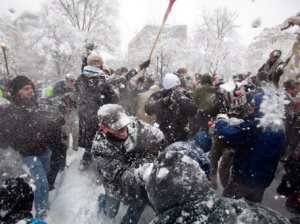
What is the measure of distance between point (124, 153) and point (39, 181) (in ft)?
4.06

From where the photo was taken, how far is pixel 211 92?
4.90 meters

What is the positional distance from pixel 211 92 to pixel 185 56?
991 inches

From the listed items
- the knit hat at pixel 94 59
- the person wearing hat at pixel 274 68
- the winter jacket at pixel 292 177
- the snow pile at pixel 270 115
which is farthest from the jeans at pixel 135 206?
the person wearing hat at pixel 274 68

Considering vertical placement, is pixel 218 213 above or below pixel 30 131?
above

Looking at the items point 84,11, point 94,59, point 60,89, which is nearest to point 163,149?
point 94,59

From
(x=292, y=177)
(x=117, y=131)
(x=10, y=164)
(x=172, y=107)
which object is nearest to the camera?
(x=117, y=131)

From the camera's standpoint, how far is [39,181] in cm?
358

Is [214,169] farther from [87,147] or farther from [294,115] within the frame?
[87,147]

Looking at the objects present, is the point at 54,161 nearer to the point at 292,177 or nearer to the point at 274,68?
the point at 292,177

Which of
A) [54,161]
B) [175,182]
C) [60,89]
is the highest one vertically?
[175,182]

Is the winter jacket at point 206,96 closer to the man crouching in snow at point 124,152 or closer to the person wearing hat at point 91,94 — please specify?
the person wearing hat at point 91,94

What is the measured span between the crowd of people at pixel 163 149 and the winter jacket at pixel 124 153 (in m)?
0.01

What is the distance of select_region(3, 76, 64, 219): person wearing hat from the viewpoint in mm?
3477

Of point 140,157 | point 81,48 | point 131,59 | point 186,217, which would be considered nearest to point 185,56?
point 131,59
